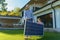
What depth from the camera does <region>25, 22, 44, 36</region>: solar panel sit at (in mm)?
9741

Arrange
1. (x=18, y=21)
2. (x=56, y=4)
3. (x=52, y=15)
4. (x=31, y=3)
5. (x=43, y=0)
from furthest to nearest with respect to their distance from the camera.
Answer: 1. (x=18, y=21)
2. (x=31, y=3)
3. (x=43, y=0)
4. (x=52, y=15)
5. (x=56, y=4)

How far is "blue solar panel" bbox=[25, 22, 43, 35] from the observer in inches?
384

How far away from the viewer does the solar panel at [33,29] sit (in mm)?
9741

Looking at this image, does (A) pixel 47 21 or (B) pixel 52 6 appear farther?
(A) pixel 47 21

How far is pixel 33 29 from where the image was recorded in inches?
388

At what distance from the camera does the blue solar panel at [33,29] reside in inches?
384

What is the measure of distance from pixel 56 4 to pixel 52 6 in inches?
38.8

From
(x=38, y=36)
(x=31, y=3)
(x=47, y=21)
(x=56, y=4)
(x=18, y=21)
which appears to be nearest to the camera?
(x=38, y=36)

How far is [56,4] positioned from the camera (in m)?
17.4

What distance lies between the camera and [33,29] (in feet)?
32.3

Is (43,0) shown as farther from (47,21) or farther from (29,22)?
Answer: (29,22)

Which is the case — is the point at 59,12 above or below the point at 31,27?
above

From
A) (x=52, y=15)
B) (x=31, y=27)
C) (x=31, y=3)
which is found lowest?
(x=31, y=27)

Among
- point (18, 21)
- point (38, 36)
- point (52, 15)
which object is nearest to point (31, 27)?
point (38, 36)
